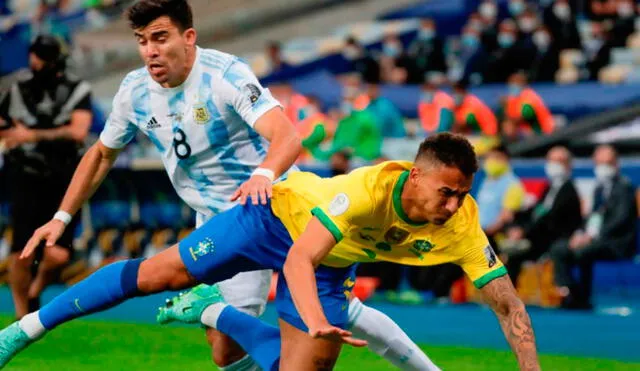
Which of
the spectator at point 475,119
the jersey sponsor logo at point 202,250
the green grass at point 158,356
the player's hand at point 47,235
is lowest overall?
the green grass at point 158,356

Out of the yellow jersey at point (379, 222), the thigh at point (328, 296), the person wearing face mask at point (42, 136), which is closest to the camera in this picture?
the yellow jersey at point (379, 222)

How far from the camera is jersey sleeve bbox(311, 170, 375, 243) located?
6.23 m

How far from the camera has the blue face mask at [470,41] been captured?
A: 23062 mm

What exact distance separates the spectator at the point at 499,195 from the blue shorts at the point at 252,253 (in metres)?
8.17

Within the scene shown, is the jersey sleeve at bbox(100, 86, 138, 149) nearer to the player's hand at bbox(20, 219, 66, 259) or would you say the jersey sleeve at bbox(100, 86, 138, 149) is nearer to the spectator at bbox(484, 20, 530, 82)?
the player's hand at bbox(20, 219, 66, 259)

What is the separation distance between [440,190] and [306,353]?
1.10 metres

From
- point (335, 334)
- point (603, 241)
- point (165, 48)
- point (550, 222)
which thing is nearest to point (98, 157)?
point (165, 48)

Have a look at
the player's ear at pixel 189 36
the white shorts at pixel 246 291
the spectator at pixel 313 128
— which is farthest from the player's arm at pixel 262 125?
the spectator at pixel 313 128

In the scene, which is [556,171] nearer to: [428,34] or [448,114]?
[448,114]

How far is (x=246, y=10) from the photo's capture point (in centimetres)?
2922

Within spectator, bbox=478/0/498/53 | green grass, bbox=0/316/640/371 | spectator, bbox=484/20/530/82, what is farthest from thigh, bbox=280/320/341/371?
spectator, bbox=478/0/498/53

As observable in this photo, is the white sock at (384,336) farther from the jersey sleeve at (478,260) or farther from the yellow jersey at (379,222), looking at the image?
the jersey sleeve at (478,260)

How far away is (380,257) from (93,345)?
4.71 m

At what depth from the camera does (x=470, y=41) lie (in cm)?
2322
